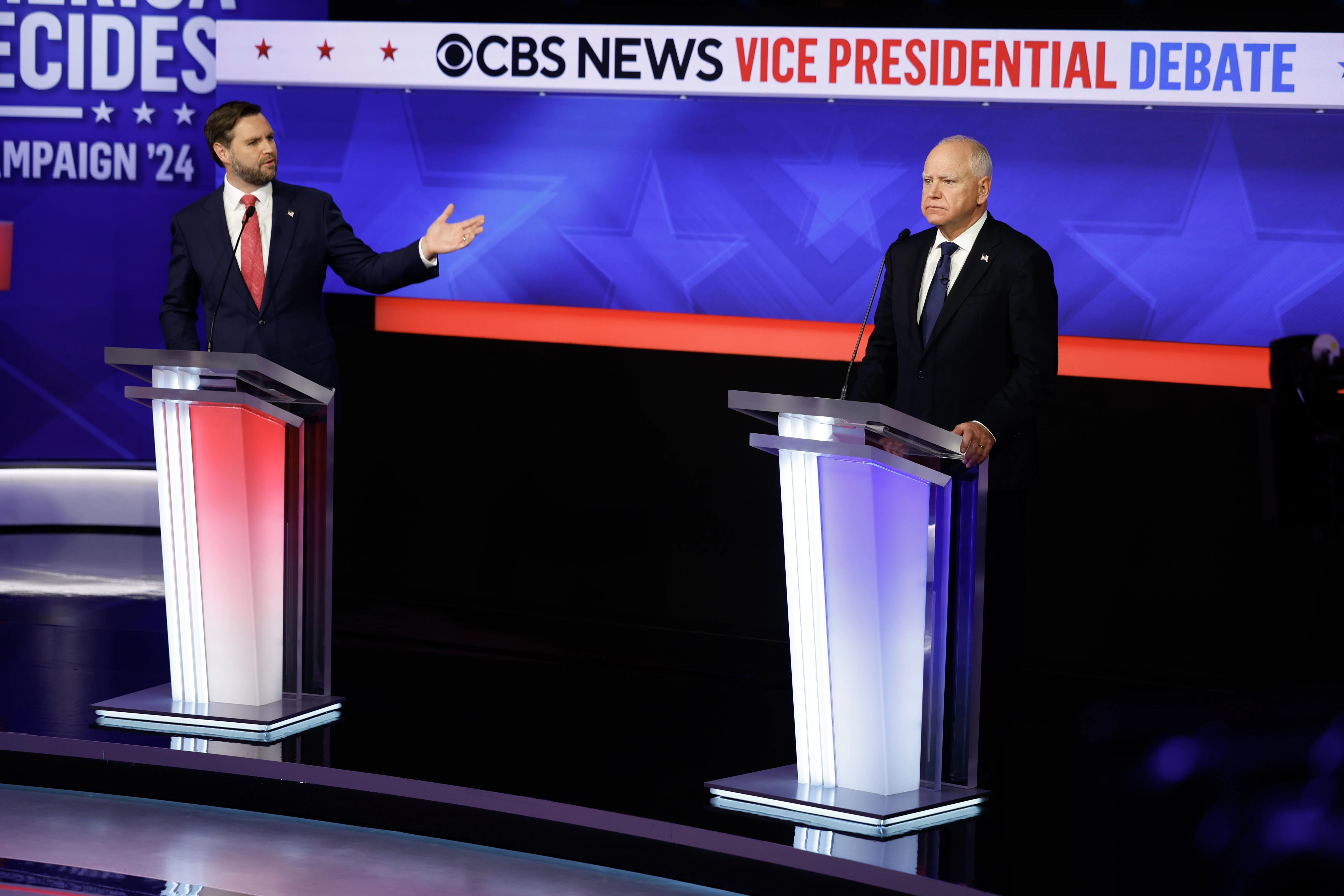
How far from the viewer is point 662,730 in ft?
11.8

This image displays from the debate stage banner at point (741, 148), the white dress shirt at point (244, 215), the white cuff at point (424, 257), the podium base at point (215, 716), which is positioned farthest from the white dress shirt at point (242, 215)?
the debate stage banner at point (741, 148)

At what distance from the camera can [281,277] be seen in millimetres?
3822

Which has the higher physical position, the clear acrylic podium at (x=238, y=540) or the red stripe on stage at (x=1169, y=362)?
the red stripe on stage at (x=1169, y=362)

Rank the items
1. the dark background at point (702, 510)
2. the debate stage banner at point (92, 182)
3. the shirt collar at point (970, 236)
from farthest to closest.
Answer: the debate stage banner at point (92, 182) → the dark background at point (702, 510) → the shirt collar at point (970, 236)

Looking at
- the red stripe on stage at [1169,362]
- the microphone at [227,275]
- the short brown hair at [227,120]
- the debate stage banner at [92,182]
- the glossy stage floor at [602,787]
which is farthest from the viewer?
the debate stage banner at [92,182]

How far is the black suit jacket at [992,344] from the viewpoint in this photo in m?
3.15

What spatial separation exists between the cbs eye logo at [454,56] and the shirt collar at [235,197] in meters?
1.55

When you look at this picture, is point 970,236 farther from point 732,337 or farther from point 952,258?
point 732,337

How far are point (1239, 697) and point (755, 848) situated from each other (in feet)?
6.01

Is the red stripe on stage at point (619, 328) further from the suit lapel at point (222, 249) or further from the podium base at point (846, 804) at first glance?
the podium base at point (846, 804)

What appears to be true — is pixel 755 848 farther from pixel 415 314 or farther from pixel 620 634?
pixel 415 314

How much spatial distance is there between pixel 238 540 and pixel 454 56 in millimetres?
2391

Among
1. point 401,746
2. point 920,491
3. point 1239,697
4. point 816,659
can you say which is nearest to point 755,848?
point 816,659

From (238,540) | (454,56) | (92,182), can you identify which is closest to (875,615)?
(238,540)
